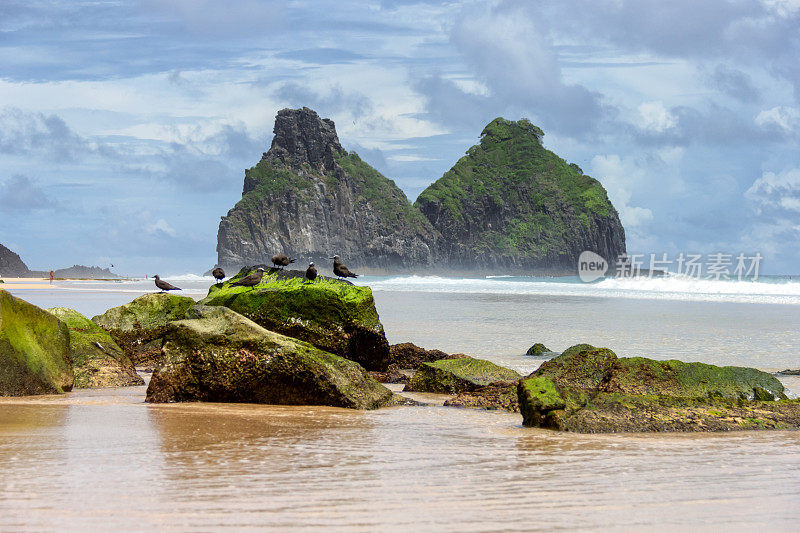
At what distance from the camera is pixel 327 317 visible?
11883 millimetres

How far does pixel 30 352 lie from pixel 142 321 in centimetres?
451

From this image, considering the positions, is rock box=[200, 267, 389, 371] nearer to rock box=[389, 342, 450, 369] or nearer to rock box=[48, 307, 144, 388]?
rock box=[389, 342, 450, 369]

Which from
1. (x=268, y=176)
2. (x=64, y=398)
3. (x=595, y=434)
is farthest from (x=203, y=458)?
(x=268, y=176)

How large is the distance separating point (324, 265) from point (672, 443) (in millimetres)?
166723

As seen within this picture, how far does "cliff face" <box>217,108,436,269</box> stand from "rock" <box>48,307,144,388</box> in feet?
508

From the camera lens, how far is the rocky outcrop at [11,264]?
14288 centimetres

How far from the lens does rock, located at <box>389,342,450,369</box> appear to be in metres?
12.8

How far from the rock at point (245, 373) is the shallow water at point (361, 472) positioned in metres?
0.28

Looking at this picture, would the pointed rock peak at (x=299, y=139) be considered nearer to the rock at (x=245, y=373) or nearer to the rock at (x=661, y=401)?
the rock at (x=245, y=373)

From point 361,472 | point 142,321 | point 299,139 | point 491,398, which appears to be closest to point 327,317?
point 491,398

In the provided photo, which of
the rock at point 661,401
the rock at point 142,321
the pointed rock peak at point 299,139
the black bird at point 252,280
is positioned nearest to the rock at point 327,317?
the black bird at point 252,280

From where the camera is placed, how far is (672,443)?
21.6 feet

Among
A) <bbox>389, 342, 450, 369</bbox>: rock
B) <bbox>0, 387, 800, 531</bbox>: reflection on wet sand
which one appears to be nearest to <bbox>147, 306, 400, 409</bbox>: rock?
<bbox>0, 387, 800, 531</bbox>: reflection on wet sand

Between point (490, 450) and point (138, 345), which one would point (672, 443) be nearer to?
point (490, 450)
